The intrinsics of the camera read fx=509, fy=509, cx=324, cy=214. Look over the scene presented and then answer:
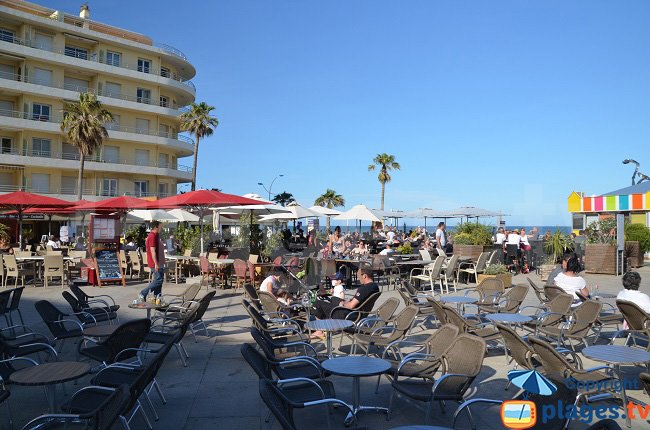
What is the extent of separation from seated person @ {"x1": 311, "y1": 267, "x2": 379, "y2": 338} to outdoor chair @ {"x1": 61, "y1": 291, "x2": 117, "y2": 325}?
3184mm

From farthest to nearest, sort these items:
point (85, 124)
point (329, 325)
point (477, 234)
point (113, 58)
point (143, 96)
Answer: point (143, 96), point (113, 58), point (85, 124), point (477, 234), point (329, 325)

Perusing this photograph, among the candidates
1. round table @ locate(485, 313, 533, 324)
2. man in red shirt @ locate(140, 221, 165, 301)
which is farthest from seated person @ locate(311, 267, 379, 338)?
man in red shirt @ locate(140, 221, 165, 301)

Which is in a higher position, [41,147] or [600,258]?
[41,147]

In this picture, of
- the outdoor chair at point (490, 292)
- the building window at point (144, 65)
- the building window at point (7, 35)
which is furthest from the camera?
the building window at point (144, 65)

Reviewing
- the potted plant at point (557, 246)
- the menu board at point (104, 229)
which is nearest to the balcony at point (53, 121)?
the menu board at point (104, 229)

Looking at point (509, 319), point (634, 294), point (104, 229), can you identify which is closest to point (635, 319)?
point (634, 294)

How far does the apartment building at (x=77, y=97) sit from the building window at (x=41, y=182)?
75 mm

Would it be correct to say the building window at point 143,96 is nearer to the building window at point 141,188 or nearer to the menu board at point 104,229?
the building window at point 141,188

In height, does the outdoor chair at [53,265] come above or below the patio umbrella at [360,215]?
below

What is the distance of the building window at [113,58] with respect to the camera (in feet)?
143

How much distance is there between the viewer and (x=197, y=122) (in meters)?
47.1

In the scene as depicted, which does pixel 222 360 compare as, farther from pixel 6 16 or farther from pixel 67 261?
pixel 6 16

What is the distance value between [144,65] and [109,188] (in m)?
11.7

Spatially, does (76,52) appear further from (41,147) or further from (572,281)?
(572,281)
